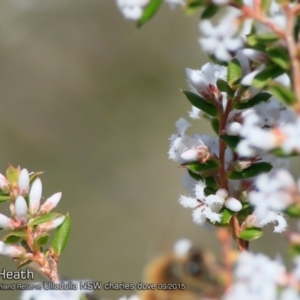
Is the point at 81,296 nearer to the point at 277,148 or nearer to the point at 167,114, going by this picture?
the point at 277,148

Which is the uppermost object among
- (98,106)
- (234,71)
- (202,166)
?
(234,71)

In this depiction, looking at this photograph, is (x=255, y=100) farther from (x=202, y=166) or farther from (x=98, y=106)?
(x=98, y=106)

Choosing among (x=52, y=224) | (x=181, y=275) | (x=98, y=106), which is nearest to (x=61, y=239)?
(x=52, y=224)

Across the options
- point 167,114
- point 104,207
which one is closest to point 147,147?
point 167,114

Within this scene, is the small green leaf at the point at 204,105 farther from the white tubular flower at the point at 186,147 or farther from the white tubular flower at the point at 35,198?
the white tubular flower at the point at 35,198

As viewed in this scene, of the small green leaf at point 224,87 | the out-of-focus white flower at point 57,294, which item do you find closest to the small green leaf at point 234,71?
the small green leaf at point 224,87
